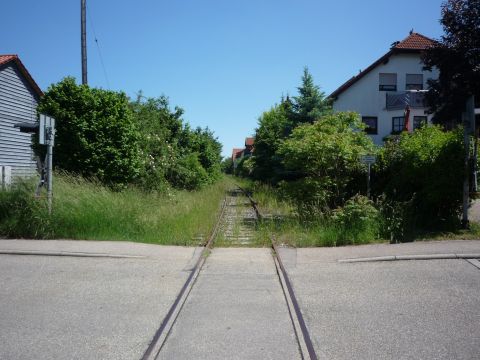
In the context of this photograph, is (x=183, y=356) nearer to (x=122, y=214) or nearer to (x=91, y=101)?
(x=122, y=214)

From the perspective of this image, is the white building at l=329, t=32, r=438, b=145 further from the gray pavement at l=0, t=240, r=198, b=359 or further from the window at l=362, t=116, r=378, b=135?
the gray pavement at l=0, t=240, r=198, b=359

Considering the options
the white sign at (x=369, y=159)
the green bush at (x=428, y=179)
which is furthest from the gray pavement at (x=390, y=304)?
the white sign at (x=369, y=159)

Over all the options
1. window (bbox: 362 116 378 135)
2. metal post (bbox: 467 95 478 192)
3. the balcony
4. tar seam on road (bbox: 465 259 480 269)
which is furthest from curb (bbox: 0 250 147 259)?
window (bbox: 362 116 378 135)

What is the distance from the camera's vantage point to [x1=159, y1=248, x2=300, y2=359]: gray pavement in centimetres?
424

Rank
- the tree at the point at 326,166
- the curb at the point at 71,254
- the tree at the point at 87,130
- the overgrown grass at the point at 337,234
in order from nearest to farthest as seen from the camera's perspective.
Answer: the curb at the point at 71,254 < the overgrown grass at the point at 337,234 < the tree at the point at 326,166 < the tree at the point at 87,130

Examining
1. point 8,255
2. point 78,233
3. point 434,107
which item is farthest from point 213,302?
point 434,107

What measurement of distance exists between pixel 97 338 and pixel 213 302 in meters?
1.64

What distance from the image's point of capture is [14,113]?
68.4ft

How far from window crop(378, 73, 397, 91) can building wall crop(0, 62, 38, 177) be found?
2522cm

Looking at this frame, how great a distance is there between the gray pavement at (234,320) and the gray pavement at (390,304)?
1.19 feet

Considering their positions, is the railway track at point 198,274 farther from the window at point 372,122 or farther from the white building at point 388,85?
the white building at point 388,85

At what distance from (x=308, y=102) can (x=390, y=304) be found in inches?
657

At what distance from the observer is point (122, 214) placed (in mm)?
10766

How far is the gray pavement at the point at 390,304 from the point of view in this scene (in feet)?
14.1
